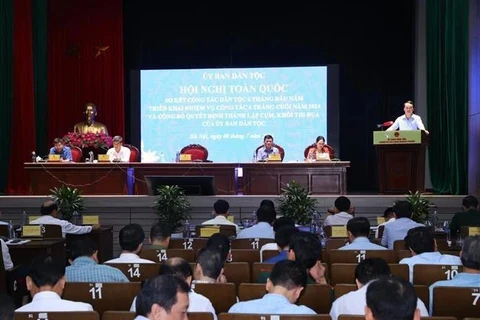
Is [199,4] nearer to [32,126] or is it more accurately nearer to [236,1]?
[236,1]

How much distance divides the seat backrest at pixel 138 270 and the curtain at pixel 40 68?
945cm

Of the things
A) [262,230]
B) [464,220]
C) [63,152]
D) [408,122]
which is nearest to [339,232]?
[262,230]

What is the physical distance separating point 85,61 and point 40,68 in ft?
3.02

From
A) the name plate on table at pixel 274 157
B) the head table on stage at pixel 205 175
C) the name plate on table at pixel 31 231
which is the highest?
the name plate on table at pixel 274 157

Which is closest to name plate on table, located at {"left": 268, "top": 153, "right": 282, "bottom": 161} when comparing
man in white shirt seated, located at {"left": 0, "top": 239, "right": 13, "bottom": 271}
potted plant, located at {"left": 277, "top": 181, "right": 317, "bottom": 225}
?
potted plant, located at {"left": 277, "top": 181, "right": 317, "bottom": 225}

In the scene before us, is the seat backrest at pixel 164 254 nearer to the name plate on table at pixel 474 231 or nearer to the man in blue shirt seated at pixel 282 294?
the man in blue shirt seated at pixel 282 294

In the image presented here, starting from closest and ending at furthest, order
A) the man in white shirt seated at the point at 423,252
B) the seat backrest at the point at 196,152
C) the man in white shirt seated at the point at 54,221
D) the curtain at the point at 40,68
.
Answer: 1. the man in white shirt seated at the point at 423,252
2. the man in white shirt seated at the point at 54,221
3. the seat backrest at the point at 196,152
4. the curtain at the point at 40,68

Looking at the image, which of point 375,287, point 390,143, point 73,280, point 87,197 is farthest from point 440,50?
point 375,287

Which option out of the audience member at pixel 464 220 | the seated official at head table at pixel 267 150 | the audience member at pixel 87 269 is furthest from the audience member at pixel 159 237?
the seated official at head table at pixel 267 150

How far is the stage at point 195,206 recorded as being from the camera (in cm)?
938

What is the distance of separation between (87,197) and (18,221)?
1.11 m

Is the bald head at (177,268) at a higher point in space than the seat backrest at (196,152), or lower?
lower

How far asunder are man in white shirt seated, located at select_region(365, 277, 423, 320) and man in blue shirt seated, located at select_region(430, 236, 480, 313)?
4.91 ft

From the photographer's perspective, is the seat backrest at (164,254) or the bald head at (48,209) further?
the bald head at (48,209)
